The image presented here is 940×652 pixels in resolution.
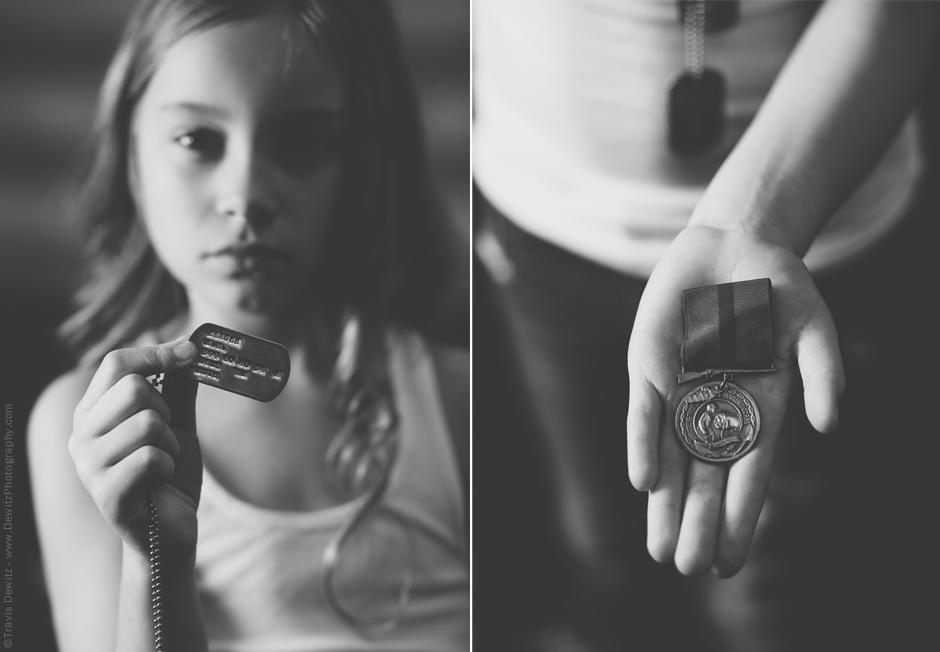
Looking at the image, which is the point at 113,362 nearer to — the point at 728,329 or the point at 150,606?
the point at 150,606

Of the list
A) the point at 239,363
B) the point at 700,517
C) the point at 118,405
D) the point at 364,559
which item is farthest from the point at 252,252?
the point at 700,517

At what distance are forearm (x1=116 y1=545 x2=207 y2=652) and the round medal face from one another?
795 mm

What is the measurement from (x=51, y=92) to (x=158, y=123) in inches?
7.4

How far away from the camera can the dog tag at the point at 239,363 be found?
1.09 meters

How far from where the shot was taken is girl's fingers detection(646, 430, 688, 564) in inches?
40.2

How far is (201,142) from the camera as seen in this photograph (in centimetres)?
122

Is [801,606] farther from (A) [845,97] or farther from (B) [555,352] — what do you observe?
(A) [845,97]

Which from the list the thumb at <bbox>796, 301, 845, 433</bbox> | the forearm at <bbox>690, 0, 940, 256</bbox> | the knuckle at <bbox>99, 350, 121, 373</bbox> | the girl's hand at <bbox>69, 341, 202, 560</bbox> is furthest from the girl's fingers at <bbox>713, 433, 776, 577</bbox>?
the knuckle at <bbox>99, 350, 121, 373</bbox>

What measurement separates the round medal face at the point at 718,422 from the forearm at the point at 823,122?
0.94ft

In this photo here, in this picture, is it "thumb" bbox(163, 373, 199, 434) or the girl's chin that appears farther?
the girl's chin

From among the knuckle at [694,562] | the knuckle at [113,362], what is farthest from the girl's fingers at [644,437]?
the knuckle at [113,362]

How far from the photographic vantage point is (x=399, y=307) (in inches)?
52.6

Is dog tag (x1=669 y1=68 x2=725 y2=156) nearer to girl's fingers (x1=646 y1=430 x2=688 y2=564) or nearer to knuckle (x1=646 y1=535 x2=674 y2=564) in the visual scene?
girl's fingers (x1=646 y1=430 x2=688 y2=564)

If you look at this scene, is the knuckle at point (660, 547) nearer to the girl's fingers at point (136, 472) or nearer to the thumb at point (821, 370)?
the thumb at point (821, 370)
